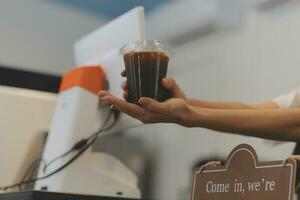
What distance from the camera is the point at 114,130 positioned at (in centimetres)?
156

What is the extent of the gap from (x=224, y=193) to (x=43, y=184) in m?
0.73

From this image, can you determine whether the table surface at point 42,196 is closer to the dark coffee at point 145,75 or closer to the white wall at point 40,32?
the dark coffee at point 145,75

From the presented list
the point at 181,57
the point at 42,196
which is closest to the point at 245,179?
the point at 42,196

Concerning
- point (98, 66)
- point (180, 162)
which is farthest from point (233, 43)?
point (98, 66)

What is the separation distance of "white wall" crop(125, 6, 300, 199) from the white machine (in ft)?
2.47

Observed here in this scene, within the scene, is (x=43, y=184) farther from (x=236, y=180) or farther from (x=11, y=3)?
(x=11, y=3)

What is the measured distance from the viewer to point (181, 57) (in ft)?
9.12

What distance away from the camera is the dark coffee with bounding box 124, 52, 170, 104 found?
3.02 ft

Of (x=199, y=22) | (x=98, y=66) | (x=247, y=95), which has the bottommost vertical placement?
(x=98, y=66)

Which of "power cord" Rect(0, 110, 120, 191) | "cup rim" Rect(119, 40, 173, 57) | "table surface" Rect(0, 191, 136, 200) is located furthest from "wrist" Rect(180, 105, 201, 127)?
"power cord" Rect(0, 110, 120, 191)

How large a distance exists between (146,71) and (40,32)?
2151mm

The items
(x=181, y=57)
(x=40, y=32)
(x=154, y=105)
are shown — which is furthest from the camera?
(x=40, y=32)

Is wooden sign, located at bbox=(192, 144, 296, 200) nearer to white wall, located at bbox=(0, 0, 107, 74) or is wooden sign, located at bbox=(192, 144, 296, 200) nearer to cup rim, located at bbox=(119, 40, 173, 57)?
cup rim, located at bbox=(119, 40, 173, 57)

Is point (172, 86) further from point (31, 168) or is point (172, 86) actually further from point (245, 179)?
point (31, 168)
